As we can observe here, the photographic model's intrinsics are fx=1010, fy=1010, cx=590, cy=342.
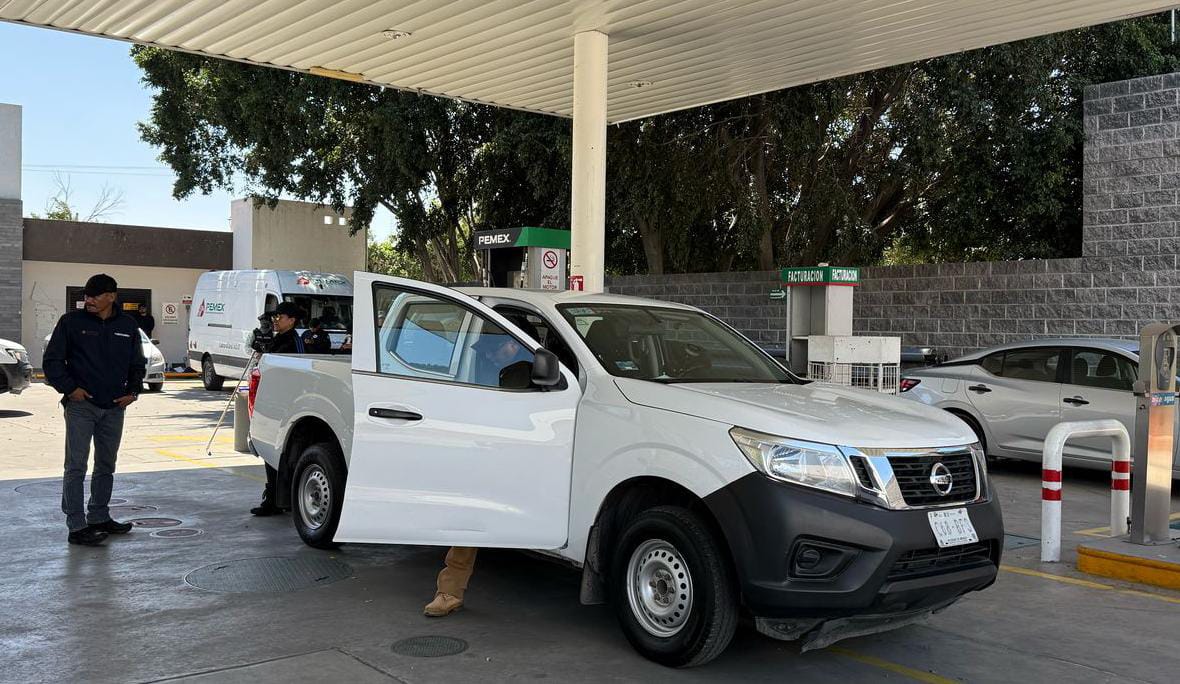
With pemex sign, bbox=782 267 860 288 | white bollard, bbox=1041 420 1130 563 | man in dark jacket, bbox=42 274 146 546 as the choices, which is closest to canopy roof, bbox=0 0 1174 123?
pemex sign, bbox=782 267 860 288

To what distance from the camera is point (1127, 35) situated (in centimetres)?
1639

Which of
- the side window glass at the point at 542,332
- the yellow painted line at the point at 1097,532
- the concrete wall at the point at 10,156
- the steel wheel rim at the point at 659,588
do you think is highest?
the concrete wall at the point at 10,156

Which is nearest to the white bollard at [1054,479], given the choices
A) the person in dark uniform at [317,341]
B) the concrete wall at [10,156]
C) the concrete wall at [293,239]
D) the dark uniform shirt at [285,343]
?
the dark uniform shirt at [285,343]

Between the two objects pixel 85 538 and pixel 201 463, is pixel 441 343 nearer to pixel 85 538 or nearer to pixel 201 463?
pixel 85 538

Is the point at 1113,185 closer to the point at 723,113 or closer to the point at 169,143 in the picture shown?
the point at 723,113

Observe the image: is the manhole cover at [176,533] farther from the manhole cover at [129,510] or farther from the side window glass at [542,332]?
the side window glass at [542,332]

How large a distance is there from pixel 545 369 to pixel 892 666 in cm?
229

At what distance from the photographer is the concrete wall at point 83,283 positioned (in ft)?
90.4

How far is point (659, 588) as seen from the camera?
4.96 m

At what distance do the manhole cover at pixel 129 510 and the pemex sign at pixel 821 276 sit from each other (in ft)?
26.0

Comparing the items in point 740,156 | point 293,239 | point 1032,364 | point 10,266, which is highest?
point 740,156

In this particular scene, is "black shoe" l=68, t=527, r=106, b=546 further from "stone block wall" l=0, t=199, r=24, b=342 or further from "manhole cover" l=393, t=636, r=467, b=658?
"stone block wall" l=0, t=199, r=24, b=342

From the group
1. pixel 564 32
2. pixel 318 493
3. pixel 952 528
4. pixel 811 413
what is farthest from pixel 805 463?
pixel 564 32

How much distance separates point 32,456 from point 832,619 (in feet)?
34.3
